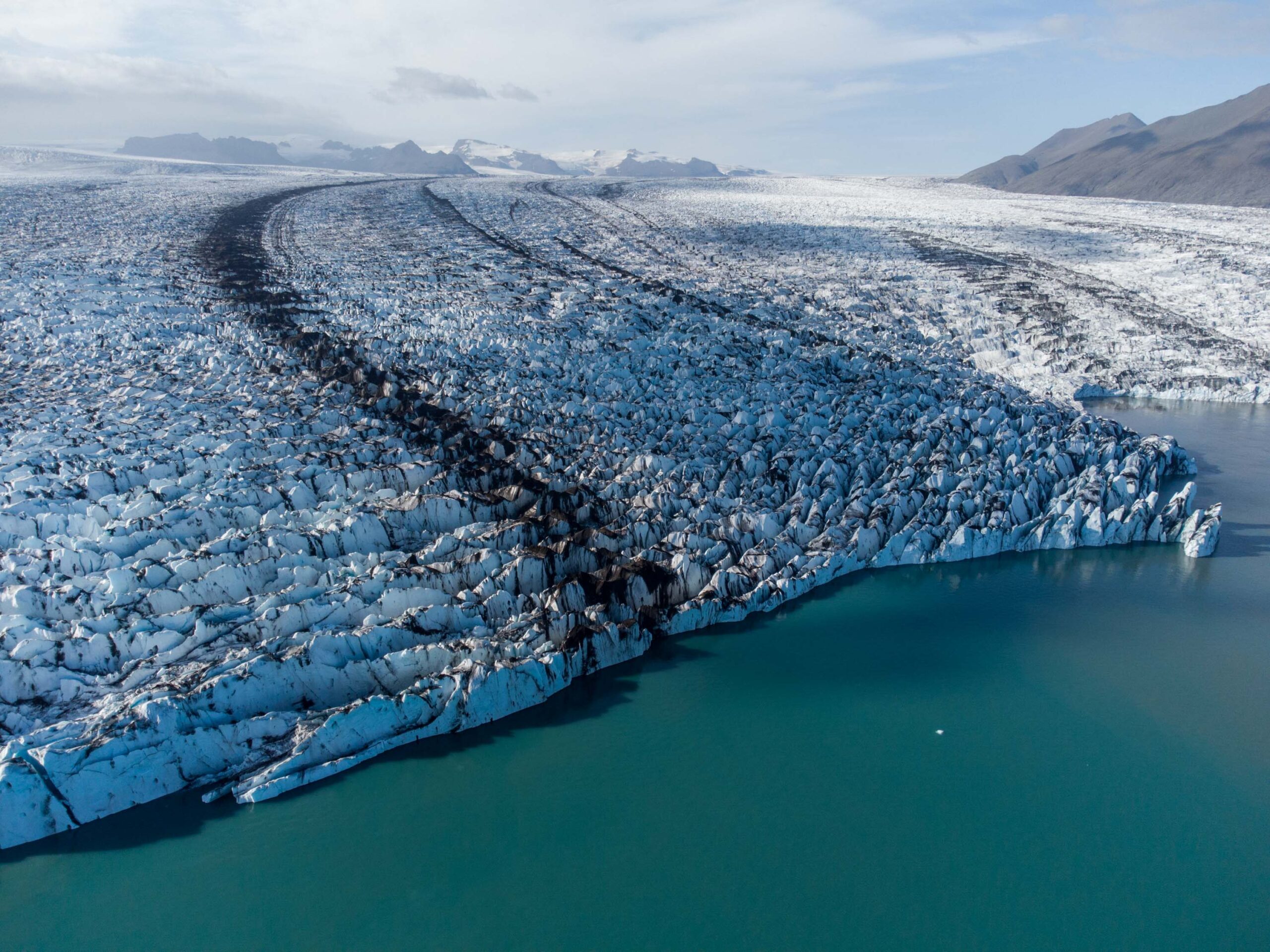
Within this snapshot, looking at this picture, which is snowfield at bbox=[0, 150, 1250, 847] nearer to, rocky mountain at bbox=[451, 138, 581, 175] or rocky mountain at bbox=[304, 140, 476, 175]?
rocky mountain at bbox=[304, 140, 476, 175]

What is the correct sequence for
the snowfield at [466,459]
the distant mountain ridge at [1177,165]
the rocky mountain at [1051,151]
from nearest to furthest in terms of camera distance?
the snowfield at [466,459]
the distant mountain ridge at [1177,165]
the rocky mountain at [1051,151]

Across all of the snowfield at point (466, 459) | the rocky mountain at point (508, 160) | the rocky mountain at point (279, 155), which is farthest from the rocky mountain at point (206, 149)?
the snowfield at point (466, 459)

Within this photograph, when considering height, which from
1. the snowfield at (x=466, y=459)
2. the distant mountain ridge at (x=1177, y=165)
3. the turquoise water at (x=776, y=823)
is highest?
the distant mountain ridge at (x=1177, y=165)

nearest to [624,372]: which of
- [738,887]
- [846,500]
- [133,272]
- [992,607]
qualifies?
[846,500]

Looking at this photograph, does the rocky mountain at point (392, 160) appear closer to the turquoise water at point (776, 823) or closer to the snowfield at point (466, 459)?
the snowfield at point (466, 459)

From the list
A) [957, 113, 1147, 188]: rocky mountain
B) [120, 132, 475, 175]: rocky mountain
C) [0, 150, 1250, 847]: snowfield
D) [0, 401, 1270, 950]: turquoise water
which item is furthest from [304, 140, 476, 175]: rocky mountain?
[0, 401, 1270, 950]: turquoise water

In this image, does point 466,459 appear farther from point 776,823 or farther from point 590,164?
point 590,164
